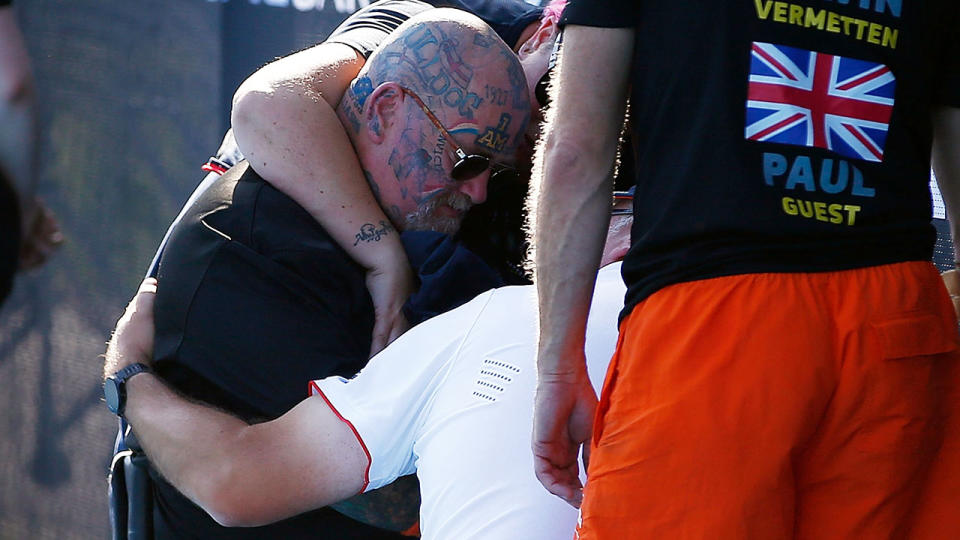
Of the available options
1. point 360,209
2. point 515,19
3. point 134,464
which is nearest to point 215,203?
point 360,209

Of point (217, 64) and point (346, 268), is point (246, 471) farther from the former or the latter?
point (217, 64)

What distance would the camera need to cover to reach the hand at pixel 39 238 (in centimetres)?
53

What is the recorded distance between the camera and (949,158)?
1.44 metres

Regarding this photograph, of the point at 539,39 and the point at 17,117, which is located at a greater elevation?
the point at 17,117

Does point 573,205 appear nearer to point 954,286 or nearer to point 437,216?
point 954,286

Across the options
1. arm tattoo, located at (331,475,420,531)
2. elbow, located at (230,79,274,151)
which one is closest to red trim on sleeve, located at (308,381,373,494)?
arm tattoo, located at (331,475,420,531)

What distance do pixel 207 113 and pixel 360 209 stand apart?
1.13m

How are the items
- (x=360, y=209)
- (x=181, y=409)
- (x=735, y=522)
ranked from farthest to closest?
(x=360, y=209), (x=181, y=409), (x=735, y=522)

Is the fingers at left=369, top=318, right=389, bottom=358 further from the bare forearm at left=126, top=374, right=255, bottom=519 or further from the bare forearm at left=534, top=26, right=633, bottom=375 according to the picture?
the bare forearm at left=534, top=26, right=633, bottom=375

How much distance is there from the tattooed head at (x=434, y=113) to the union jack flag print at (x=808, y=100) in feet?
2.89

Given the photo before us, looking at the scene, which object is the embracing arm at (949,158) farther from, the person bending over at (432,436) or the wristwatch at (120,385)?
the wristwatch at (120,385)

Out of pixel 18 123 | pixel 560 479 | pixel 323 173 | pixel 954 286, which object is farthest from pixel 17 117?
pixel 323 173

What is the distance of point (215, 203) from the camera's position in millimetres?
2070

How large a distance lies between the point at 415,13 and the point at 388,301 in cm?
79
